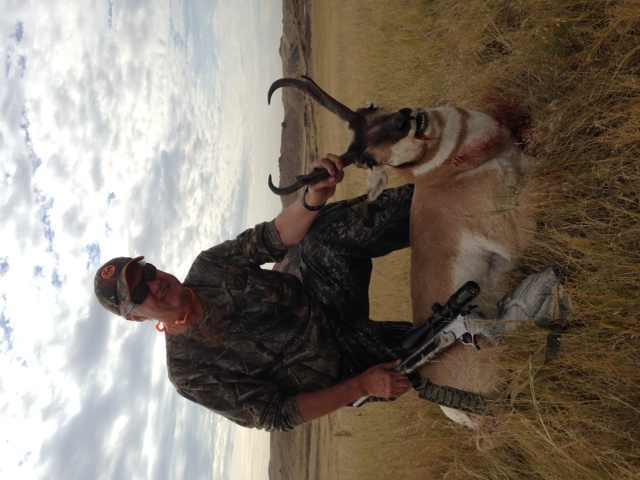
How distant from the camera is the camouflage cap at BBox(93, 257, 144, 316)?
12.9ft

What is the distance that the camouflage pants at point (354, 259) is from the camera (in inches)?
175

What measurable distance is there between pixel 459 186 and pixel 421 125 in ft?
1.95

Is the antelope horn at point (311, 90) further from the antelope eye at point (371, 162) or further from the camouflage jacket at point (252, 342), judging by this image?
the camouflage jacket at point (252, 342)

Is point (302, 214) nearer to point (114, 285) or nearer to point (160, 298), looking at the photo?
point (160, 298)

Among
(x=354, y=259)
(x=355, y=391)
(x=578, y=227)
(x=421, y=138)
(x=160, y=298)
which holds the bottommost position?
(x=355, y=391)

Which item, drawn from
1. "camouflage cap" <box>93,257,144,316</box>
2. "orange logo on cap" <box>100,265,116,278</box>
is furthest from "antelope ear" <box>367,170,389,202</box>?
"orange logo on cap" <box>100,265,116,278</box>

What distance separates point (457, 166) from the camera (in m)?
3.53

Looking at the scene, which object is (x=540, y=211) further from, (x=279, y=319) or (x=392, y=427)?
(x=392, y=427)

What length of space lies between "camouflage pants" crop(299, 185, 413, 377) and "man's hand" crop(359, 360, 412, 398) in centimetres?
47

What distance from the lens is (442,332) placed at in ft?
11.5

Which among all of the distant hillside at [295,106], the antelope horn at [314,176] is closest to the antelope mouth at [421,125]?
the antelope horn at [314,176]

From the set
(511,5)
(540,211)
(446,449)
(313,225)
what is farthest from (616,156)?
(446,449)

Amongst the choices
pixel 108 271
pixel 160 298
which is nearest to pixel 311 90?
pixel 160 298

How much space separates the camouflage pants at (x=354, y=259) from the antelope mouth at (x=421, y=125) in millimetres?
1109
